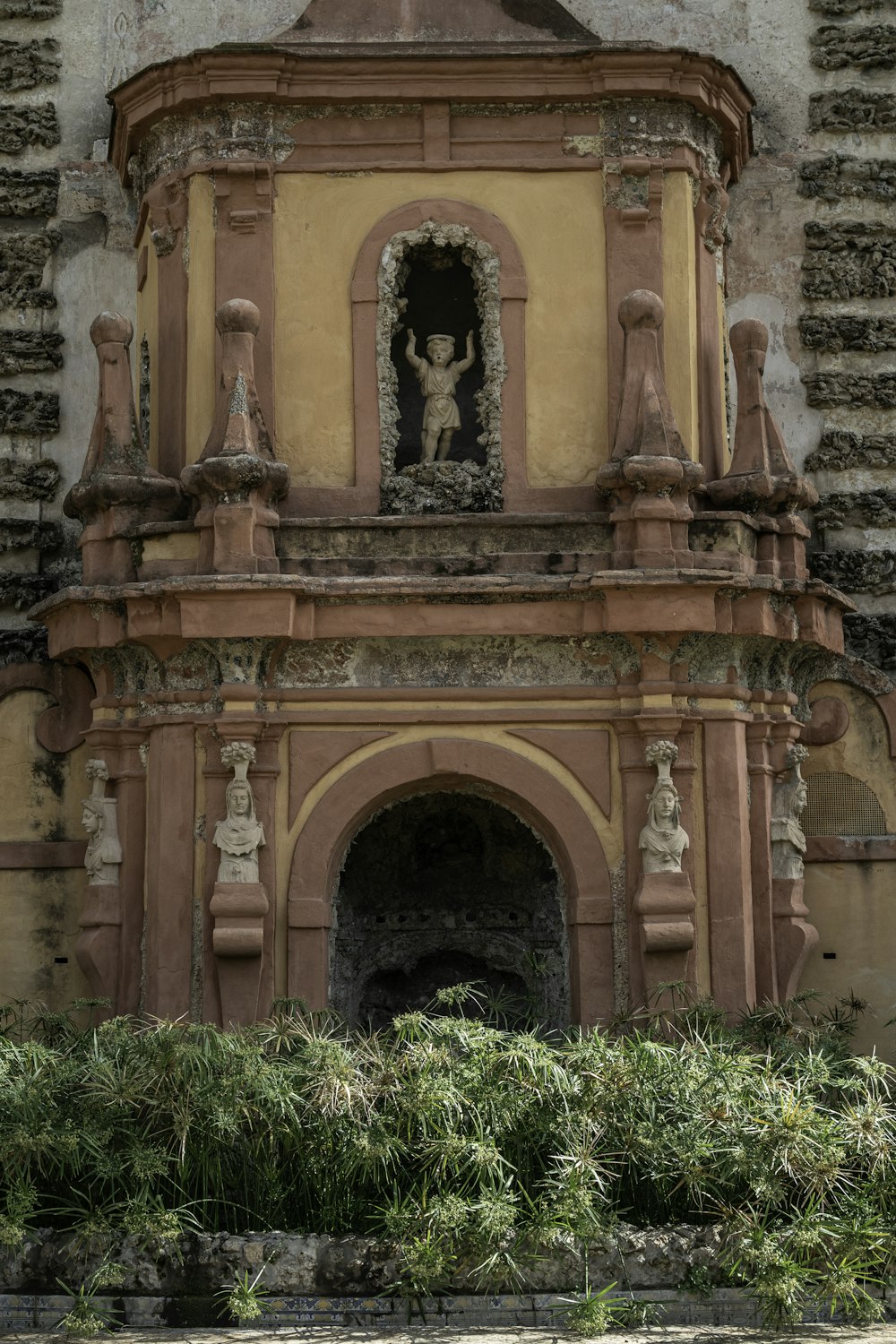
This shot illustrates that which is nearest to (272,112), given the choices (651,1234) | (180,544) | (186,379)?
(186,379)

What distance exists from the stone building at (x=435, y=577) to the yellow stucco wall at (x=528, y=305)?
0.09 ft

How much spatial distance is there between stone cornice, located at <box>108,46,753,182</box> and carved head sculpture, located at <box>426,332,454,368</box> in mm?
1759

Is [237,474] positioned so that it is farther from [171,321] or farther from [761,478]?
[761,478]

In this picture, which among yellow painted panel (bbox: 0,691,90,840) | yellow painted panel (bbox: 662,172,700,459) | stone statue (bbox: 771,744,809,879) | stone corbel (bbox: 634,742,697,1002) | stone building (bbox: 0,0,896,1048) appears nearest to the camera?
stone corbel (bbox: 634,742,697,1002)

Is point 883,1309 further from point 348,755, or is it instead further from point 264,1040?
point 348,755

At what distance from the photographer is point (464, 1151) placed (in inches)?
450

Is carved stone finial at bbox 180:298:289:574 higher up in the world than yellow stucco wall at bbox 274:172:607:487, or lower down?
lower down

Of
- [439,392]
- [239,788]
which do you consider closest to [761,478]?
[439,392]

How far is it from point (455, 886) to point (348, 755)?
2150mm

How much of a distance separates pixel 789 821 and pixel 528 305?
429 centimetres

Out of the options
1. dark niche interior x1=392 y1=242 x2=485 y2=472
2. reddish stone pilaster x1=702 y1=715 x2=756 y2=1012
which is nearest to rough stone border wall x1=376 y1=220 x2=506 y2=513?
dark niche interior x1=392 y1=242 x2=485 y2=472

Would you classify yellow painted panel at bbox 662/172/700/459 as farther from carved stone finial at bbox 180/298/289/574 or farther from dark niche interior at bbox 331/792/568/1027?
dark niche interior at bbox 331/792/568/1027

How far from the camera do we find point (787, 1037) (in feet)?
46.5

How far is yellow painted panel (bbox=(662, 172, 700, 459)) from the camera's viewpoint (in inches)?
623
